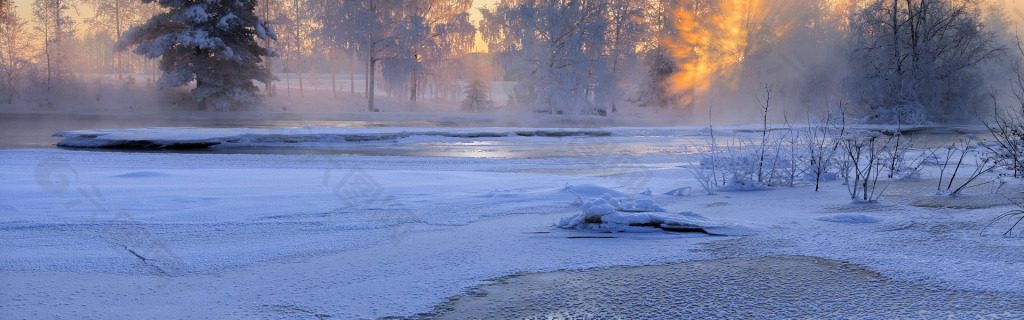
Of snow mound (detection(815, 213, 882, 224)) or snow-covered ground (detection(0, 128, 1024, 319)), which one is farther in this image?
snow mound (detection(815, 213, 882, 224))

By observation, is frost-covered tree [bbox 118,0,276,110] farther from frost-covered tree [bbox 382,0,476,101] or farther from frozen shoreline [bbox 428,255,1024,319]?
frozen shoreline [bbox 428,255,1024,319]

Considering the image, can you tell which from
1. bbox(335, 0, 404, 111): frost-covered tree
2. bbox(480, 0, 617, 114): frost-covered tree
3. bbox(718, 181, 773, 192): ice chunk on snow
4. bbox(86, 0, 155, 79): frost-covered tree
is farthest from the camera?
bbox(86, 0, 155, 79): frost-covered tree

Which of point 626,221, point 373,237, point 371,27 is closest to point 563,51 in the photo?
point 371,27

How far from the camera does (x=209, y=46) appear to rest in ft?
90.3

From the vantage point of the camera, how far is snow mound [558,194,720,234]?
457 cm

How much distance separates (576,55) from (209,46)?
14667 mm

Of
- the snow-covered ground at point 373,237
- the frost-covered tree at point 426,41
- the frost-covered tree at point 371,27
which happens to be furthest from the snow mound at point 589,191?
the frost-covered tree at point 426,41

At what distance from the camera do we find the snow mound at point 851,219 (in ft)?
16.3

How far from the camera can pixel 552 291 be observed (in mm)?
3186

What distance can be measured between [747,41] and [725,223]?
30577 mm

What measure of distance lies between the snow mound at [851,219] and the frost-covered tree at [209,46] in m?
26.8

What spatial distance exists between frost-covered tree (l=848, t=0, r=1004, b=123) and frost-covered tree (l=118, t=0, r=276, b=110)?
24.6 meters

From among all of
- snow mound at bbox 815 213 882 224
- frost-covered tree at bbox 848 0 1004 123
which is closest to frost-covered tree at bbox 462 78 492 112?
frost-covered tree at bbox 848 0 1004 123

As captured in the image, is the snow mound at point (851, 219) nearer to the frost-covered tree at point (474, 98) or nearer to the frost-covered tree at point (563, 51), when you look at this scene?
the frost-covered tree at point (563, 51)
